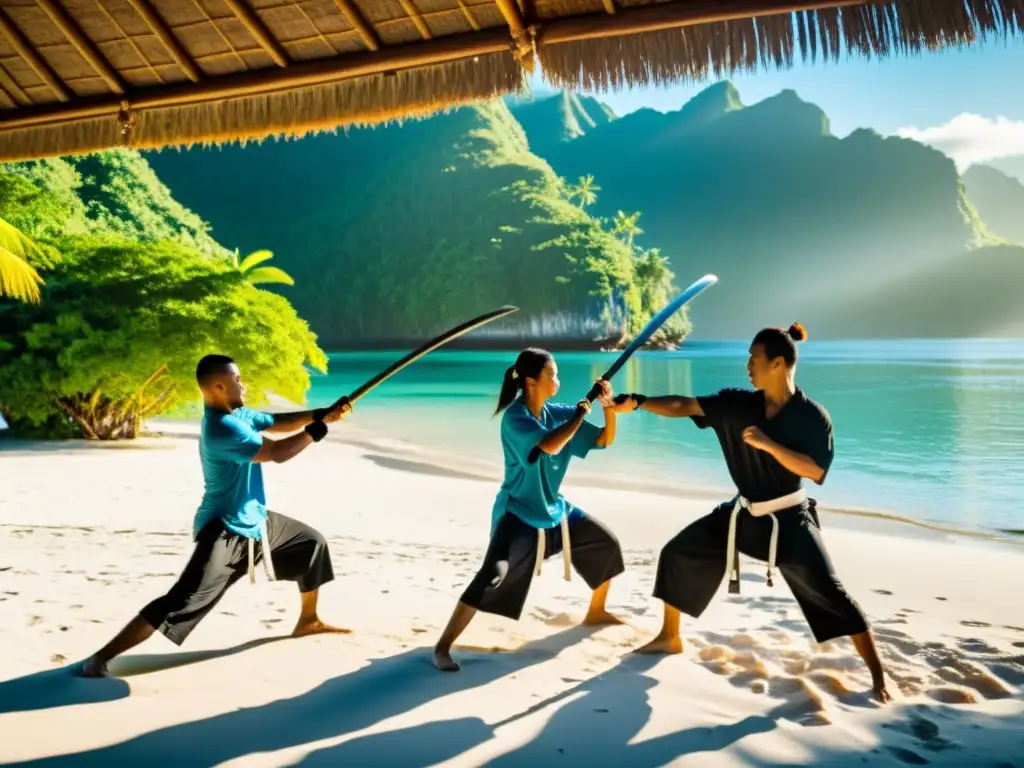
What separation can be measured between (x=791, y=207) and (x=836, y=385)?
117 m

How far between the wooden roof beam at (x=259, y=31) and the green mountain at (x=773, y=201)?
136595 millimetres

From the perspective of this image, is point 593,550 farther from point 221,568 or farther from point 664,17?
point 664,17

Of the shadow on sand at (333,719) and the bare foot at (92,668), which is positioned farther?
the bare foot at (92,668)

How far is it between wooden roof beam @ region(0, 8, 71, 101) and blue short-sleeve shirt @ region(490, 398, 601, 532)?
90.8 inches

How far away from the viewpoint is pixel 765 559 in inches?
122

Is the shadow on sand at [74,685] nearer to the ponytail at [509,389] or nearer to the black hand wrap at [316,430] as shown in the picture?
the black hand wrap at [316,430]

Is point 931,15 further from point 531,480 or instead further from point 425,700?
point 425,700

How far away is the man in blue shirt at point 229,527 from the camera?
9.53ft

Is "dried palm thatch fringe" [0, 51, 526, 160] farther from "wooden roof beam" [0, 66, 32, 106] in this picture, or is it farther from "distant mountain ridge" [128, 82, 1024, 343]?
"distant mountain ridge" [128, 82, 1024, 343]

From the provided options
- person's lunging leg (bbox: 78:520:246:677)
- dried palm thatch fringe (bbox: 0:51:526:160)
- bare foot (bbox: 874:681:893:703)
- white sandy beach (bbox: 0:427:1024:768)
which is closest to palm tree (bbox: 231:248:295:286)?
white sandy beach (bbox: 0:427:1024:768)

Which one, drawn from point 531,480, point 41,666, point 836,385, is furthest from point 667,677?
point 836,385

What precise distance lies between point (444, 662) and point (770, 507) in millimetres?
1338

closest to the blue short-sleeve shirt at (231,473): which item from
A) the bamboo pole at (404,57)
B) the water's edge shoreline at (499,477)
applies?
the bamboo pole at (404,57)

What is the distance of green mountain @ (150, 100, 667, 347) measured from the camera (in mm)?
80938
